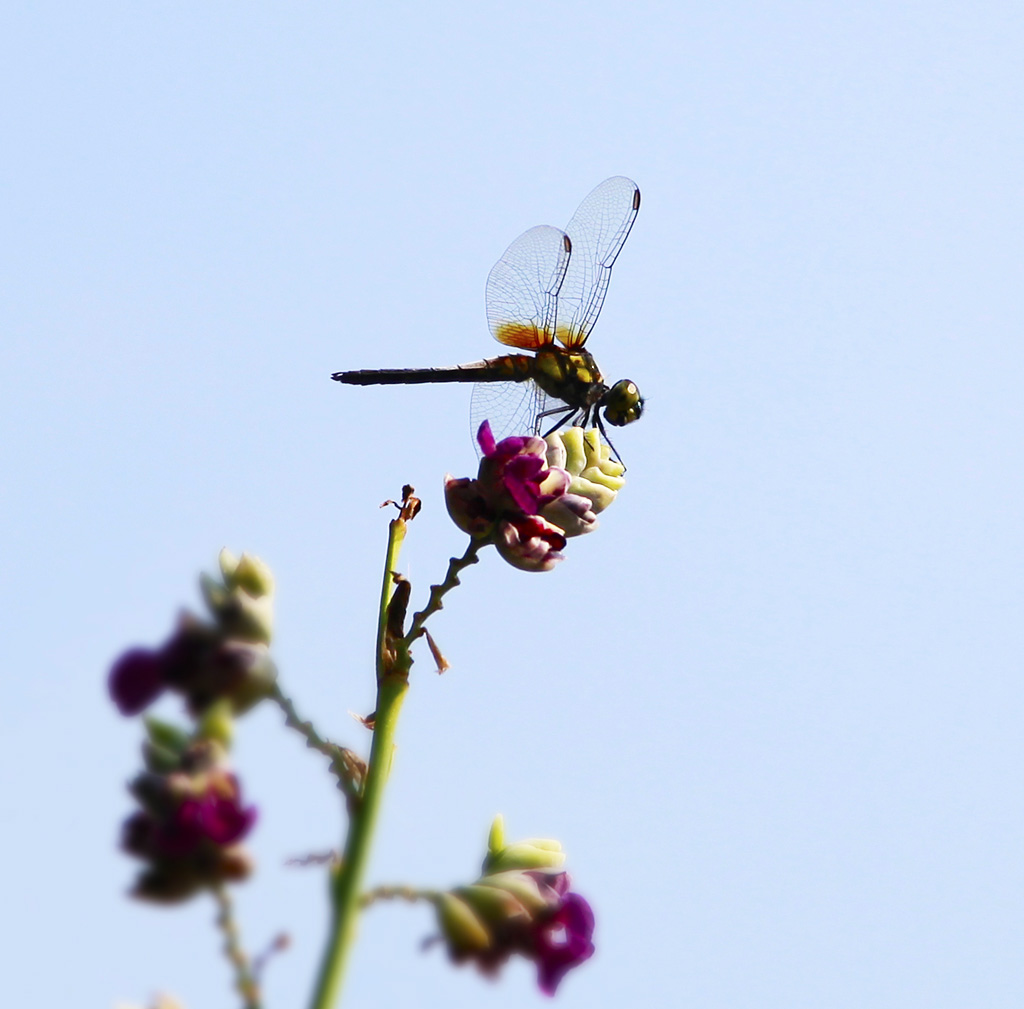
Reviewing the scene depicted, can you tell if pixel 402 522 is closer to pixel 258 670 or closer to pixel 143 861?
pixel 258 670

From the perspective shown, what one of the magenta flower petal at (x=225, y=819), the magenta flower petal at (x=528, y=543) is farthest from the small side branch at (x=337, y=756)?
the magenta flower petal at (x=528, y=543)

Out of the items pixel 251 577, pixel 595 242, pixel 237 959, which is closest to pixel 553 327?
pixel 595 242

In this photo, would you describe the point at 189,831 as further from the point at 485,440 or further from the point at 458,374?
the point at 458,374

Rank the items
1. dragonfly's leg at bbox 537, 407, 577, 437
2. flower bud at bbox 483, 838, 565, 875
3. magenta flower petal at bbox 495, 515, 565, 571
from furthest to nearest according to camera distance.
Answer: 1. dragonfly's leg at bbox 537, 407, 577, 437
2. magenta flower petal at bbox 495, 515, 565, 571
3. flower bud at bbox 483, 838, 565, 875

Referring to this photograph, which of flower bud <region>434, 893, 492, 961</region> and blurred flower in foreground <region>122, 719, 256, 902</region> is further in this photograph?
flower bud <region>434, 893, 492, 961</region>

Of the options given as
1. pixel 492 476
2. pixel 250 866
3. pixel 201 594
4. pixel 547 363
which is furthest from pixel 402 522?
pixel 547 363

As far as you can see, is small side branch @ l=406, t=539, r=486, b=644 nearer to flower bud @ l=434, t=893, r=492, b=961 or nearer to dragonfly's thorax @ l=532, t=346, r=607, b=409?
flower bud @ l=434, t=893, r=492, b=961

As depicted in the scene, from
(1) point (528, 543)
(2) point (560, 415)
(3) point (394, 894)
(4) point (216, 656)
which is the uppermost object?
(2) point (560, 415)

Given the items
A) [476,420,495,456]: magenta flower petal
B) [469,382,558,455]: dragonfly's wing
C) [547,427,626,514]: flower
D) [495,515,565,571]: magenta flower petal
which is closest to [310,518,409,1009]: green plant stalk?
[495,515,565,571]: magenta flower petal
